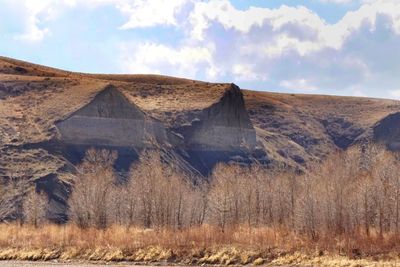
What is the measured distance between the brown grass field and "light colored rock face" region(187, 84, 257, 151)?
64.1m

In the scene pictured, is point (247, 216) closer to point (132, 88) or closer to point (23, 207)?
point (23, 207)

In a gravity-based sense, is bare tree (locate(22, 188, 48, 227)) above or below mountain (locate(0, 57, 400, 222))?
below

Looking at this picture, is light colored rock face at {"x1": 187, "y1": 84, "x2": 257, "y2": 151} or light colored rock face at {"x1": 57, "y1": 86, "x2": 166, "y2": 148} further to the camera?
light colored rock face at {"x1": 187, "y1": 84, "x2": 257, "y2": 151}

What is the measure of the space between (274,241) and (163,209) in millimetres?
29099

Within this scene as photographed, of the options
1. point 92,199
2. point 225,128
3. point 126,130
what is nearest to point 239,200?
point 92,199

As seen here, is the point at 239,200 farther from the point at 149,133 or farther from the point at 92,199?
the point at 149,133

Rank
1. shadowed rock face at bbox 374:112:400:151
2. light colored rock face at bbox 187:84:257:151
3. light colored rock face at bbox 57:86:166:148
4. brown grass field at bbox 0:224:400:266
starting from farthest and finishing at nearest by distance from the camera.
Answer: shadowed rock face at bbox 374:112:400:151, light colored rock face at bbox 187:84:257:151, light colored rock face at bbox 57:86:166:148, brown grass field at bbox 0:224:400:266

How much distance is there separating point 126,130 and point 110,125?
276 centimetres

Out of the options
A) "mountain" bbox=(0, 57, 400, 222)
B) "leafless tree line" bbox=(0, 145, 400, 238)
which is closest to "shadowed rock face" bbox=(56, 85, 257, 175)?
"mountain" bbox=(0, 57, 400, 222)

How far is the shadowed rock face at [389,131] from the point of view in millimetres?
159500

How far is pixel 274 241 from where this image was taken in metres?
43.7

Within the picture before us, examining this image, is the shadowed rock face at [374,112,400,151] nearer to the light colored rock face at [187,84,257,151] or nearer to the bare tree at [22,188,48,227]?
the light colored rock face at [187,84,257,151]

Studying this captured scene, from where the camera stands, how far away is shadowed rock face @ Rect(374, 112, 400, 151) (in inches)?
6280

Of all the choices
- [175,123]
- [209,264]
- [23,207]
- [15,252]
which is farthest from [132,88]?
[209,264]
